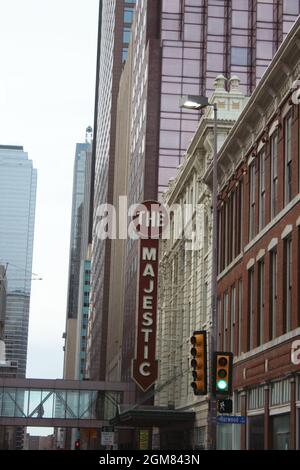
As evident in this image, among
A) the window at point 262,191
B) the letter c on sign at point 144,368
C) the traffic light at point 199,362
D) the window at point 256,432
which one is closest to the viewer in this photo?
the traffic light at point 199,362

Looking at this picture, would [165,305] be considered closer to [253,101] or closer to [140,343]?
[140,343]

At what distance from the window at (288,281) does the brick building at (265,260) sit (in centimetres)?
3

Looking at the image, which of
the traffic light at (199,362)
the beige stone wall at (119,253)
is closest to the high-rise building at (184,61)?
the beige stone wall at (119,253)

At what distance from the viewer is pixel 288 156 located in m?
31.5

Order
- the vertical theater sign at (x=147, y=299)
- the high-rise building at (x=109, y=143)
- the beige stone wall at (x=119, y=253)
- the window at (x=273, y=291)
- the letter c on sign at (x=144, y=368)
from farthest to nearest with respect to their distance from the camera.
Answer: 1. the high-rise building at (x=109, y=143)
2. the beige stone wall at (x=119, y=253)
3. the vertical theater sign at (x=147, y=299)
4. the letter c on sign at (x=144, y=368)
5. the window at (x=273, y=291)

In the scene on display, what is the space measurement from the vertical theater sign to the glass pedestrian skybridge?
1829 centimetres

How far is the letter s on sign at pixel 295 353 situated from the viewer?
93.5 feet

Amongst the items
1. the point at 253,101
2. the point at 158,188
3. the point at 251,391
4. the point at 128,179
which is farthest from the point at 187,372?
the point at 128,179

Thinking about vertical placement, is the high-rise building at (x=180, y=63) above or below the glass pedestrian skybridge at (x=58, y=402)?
above

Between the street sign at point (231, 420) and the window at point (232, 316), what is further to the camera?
the window at point (232, 316)

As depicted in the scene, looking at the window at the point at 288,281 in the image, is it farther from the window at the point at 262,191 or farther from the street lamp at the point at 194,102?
the street lamp at the point at 194,102

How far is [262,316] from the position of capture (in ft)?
112

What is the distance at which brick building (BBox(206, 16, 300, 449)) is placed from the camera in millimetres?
30000
